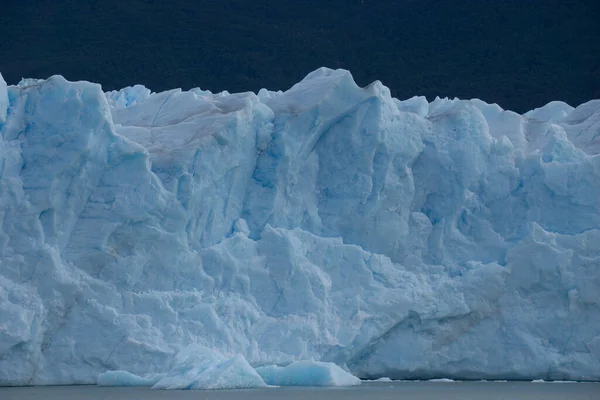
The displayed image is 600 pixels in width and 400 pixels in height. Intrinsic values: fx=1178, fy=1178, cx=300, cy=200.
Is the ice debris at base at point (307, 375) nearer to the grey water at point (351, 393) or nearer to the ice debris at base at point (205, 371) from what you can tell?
the grey water at point (351, 393)

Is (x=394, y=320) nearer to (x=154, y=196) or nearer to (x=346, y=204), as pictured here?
(x=346, y=204)

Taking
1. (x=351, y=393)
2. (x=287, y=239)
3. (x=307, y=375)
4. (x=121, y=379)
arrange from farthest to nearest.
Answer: (x=287, y=239)
(x=307, y=375)
(x=121, y=379)
(x=351, y=393)

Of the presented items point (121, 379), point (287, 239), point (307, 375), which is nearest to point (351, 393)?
point (307, 375)

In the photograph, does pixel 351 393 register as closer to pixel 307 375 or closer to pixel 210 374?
pixel 307 375

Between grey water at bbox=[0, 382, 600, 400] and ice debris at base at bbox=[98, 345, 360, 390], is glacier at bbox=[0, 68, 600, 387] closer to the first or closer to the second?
ice debris at base at bbox=[98, 345, 360, 390]

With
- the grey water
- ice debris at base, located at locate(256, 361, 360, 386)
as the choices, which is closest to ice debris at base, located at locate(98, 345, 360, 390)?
ice debris at base, located at locate(256, 361, 360, 386)

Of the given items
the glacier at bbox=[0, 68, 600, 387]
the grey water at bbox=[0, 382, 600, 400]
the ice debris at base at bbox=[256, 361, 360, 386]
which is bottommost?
the grey water at bbox=[0, 382, 600, 400]

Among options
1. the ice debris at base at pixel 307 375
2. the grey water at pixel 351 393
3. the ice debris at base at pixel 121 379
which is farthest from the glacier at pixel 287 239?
the grey water at pixel 351 393
